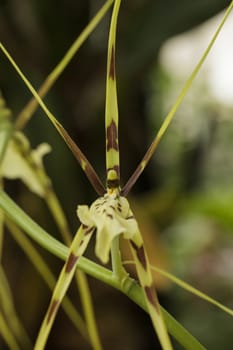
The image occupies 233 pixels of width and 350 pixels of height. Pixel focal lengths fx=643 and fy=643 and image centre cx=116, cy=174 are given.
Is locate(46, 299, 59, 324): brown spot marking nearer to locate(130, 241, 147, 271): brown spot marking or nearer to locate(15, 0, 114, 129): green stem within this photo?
locate(130, 241, 147, 271): brown spot marking

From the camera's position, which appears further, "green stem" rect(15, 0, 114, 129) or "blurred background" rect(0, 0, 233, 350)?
"blurred background" rect(0, 0, 233, 350)

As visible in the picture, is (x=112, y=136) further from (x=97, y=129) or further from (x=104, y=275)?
(x=97, y=129)

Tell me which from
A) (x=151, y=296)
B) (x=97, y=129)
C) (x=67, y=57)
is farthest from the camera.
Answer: (x=97, y=129)

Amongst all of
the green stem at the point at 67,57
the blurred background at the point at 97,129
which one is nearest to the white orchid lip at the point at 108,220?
the green stem at the point at 67,57

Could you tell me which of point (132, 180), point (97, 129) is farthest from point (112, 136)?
point (97, 129)

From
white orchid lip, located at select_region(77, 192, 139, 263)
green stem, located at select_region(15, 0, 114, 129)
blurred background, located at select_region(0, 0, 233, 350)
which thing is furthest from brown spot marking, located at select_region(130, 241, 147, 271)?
blurred background, located at select_region(0, 0, 233, 350)

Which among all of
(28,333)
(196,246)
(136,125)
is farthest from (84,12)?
(196,246)

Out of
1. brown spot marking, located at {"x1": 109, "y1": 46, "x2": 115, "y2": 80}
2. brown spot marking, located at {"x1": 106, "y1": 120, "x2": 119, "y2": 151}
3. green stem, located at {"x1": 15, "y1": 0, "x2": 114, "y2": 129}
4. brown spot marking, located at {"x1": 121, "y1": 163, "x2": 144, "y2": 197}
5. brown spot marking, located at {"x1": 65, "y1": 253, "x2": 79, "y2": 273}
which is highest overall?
green stem, located at {"x1": 15, "y1": 0, "x2": 114, "y2": 129}
